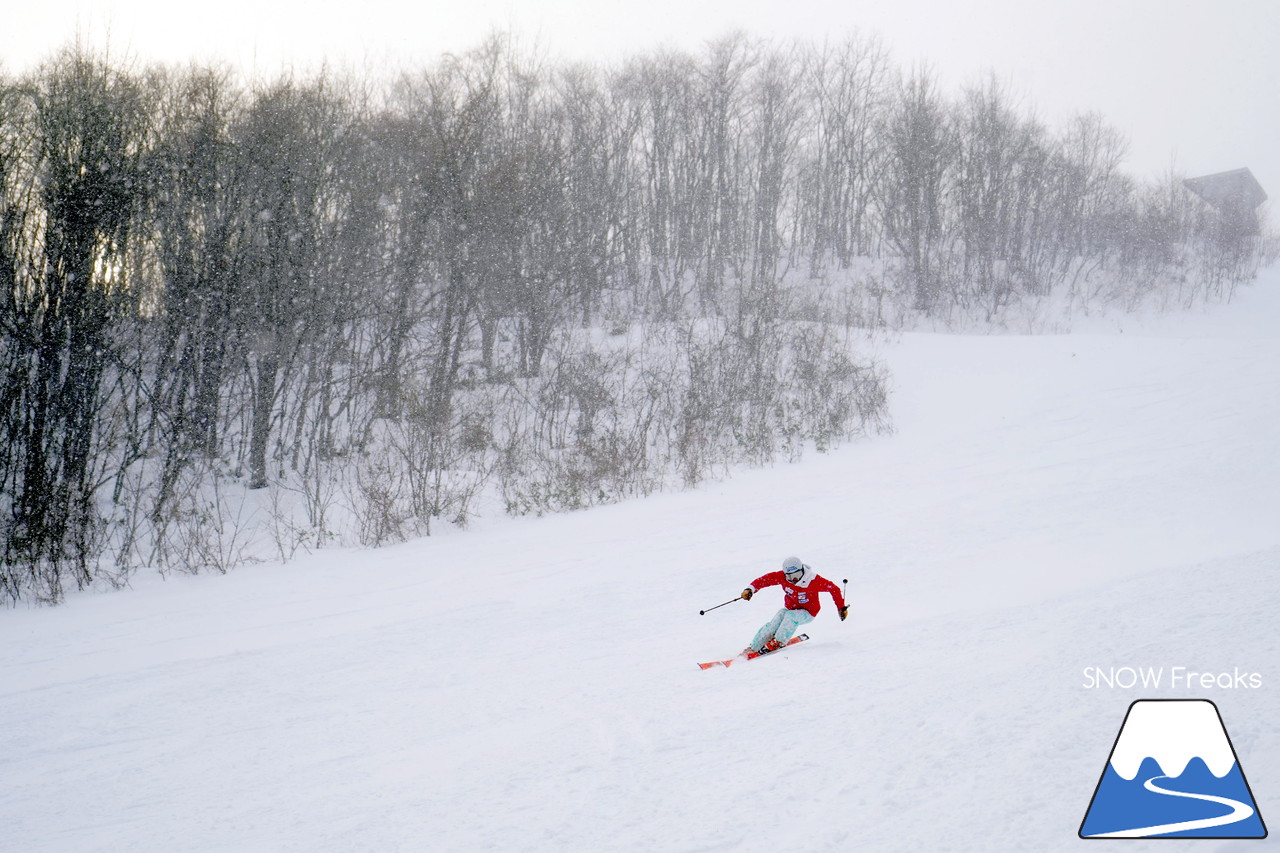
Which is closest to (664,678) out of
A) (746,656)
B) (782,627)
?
(746,656)

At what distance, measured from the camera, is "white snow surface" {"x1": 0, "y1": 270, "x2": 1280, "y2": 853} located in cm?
298

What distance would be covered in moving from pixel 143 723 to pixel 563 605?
282 centimetres

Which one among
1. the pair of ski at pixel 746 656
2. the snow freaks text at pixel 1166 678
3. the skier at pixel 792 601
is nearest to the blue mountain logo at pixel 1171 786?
the snow freaks text at pixel 1166 678

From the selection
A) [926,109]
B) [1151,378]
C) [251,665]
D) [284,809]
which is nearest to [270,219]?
[251,665]

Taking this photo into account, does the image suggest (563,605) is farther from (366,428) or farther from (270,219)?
(270,219)

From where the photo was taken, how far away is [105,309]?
9328 millimetres

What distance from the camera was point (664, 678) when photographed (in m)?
4.40

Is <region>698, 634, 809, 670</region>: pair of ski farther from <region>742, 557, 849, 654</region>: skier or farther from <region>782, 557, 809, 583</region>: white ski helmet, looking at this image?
<region>782, 557, 809, 583</region>: white ski helmet

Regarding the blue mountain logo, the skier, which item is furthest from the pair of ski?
the blue mountain logo

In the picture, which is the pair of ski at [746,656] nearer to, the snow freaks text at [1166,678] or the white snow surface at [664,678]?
the white snow surface at [664,678]

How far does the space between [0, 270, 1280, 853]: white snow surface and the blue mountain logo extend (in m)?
0.10

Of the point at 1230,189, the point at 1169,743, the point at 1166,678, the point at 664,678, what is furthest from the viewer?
the point at 1230,189

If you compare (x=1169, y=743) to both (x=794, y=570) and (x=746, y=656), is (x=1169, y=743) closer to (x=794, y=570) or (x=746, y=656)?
(x=794, y=570)

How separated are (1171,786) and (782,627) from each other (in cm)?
240
